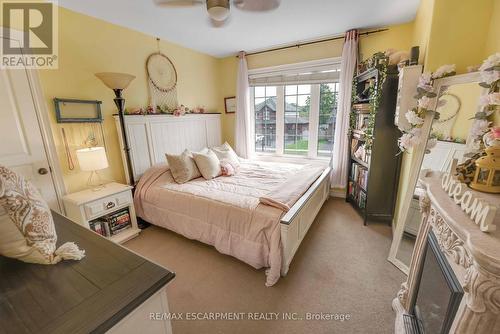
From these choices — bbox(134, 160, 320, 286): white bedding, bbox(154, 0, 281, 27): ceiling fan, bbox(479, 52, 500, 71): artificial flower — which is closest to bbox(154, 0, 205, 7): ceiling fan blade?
bbox(154, 0, 281, 27): ceiling fan

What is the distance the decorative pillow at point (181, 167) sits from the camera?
2.71 m

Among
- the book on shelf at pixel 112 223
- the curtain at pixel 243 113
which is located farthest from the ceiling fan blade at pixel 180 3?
the book on shelf at pixel 112 223

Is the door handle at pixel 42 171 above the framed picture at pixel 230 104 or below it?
below

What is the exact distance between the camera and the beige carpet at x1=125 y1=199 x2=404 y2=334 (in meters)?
1.50

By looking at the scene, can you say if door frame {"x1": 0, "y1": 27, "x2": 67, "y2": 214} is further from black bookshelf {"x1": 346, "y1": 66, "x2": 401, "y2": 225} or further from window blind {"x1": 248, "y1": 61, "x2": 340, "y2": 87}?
black bookshelf {"x1": 346, "y1": 66, "x2": 401, "y2": 225}

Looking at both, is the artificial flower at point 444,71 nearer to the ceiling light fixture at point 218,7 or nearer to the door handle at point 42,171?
the ceiling light fixture at point 218,7

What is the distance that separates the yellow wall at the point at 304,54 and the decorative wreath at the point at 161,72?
1.15 meters

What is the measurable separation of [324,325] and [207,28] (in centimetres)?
333

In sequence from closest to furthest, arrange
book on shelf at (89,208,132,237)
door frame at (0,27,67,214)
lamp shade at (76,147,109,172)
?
door frame at (0,27,67,214) → lamp shade at (76,147,109,172) → book on shelf at (89,208,132,237)

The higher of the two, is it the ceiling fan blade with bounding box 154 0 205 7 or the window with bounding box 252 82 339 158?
the ceiling fan blade with bounding box 154 0 205 7

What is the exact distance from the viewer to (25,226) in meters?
0.83

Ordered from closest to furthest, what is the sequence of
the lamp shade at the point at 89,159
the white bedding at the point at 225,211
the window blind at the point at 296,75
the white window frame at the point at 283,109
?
the white bedding at the point at 225,211 → the lamp shade at the point at 89,159 → the window blind at the point at 296,75 → the white window frame at the point at 283,109

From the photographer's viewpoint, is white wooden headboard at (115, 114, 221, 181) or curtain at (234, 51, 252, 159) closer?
white wooden headboard at (115, 114, 221, 181)

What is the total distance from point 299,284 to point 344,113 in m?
2.48
